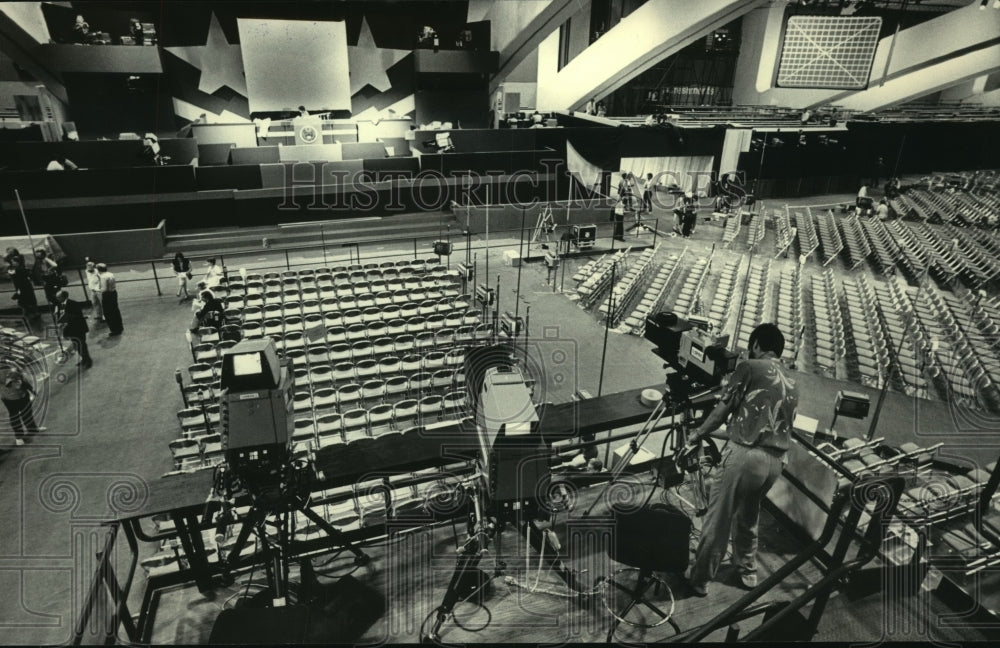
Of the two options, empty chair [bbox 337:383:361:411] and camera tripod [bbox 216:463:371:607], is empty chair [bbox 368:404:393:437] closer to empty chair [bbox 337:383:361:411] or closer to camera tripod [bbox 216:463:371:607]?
empty chair [bbox 337:383:361:411]

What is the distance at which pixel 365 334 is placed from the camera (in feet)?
35.6

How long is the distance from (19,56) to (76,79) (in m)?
1.61

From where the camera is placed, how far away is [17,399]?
7648mm

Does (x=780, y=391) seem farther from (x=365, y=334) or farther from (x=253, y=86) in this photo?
(x=253, y=86)

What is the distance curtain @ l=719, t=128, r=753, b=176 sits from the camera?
945 inches

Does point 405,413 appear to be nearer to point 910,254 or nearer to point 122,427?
point 122,427

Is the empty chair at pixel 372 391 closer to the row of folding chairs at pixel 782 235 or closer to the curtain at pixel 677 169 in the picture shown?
the row of folding chairs at pixel 782 235

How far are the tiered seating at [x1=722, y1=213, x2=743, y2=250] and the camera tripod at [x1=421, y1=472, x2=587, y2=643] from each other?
1736cm

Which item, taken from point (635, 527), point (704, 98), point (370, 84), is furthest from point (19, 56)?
point (704, 98)

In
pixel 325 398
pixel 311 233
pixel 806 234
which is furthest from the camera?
pixel 806 234

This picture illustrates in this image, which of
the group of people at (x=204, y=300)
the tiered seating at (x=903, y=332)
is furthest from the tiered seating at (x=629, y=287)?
the group of people at (x=204, y=300)

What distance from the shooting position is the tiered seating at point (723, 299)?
12.1 meters

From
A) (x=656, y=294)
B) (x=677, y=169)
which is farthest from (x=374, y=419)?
(x=677, y=169)

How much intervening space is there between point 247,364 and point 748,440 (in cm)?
258
